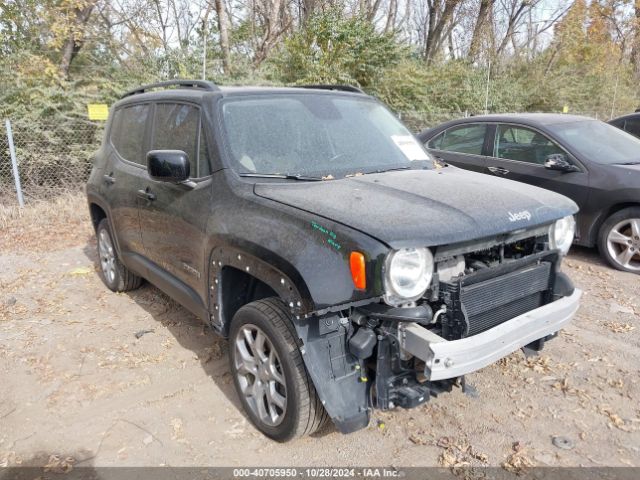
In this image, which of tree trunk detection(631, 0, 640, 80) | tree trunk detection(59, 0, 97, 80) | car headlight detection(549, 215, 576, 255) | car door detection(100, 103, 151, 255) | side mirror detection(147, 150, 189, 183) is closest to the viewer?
car headlight detection(549, 215, 576, 255)

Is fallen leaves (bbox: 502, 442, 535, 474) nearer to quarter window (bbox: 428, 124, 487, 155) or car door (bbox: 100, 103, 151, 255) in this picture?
car door (bbox: 100, 103, 151, 255)

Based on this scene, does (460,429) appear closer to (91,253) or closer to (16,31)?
(91,253)

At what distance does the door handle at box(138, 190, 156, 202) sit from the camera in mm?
3864

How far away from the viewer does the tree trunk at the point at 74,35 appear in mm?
10750

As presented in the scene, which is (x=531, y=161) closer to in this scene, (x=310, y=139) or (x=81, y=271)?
(x=310, y=139)

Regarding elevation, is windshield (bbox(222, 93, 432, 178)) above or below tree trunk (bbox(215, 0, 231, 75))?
below

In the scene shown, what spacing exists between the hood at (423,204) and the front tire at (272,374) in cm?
62

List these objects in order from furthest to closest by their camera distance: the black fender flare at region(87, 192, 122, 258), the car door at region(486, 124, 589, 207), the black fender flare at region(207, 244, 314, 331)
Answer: the car door at region(486, 124, 589, 207), the black fender flare at region(87, 192, 122, 258), the black fender flare at region(207, 244, 314, 331)

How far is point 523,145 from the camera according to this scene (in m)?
6.45

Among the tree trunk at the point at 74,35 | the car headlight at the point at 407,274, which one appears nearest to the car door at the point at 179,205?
the car headlight at the point at 407,274

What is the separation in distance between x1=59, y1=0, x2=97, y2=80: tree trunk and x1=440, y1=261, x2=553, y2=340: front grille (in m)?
10.3

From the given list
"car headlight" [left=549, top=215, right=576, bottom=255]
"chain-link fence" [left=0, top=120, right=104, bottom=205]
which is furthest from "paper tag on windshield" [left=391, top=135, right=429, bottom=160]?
"chain-link fence" [left=0, top=120, right=104, bottom=205]

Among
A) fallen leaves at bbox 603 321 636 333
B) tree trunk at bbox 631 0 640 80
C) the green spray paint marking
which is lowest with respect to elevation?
fallen leaves at bbox 603 321 636 333

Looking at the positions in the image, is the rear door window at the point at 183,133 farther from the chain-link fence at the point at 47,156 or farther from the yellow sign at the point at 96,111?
the chain-link fence at the point at 47,156
